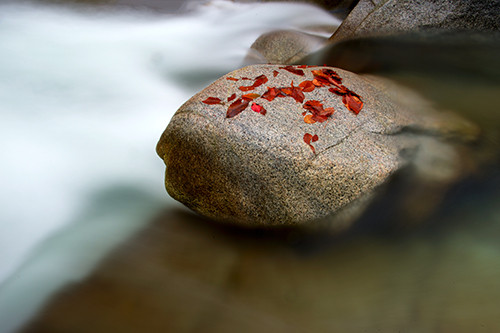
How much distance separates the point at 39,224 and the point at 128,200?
0.78 meters

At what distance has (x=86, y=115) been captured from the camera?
4906 millimetres

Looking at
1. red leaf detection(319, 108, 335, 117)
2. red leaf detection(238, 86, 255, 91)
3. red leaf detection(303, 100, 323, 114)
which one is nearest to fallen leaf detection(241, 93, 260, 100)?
red leaf detection(238, 86, 255, 91)

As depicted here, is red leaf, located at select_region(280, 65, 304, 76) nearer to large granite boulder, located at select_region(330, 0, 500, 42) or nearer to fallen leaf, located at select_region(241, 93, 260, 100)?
fallen leaf, located at select_region(241, 93, 260, 100)

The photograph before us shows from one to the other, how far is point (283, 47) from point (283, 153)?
3.39 m

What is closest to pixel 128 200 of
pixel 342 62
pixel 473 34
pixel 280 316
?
pixel 280 316

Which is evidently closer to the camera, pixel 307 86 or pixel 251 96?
pixel 251 96

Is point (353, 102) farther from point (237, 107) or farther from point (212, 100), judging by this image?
point (212, 100)

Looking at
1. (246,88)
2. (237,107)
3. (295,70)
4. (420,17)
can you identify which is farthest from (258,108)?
(420,17)

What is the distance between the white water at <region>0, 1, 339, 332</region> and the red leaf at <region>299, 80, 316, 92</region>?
1.59 meters

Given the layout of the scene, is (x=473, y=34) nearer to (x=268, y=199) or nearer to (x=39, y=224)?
(x=268, y=199)

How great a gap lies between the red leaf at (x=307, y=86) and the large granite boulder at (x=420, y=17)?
68.7 inches

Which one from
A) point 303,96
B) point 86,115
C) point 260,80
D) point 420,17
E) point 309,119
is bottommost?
point 86,115

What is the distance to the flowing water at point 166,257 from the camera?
2641 millimetres

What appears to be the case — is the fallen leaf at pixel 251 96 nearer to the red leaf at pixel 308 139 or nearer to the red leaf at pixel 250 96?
the red leaf at pixel 250 96
